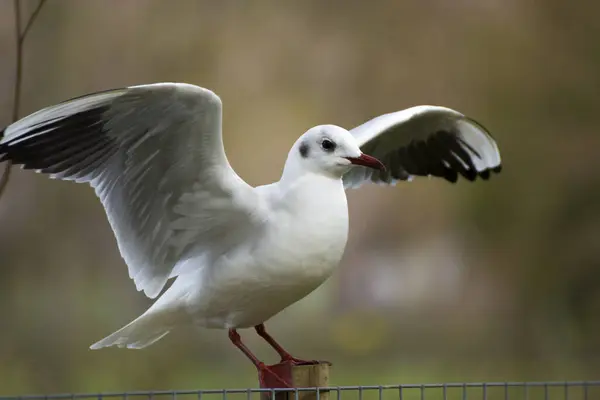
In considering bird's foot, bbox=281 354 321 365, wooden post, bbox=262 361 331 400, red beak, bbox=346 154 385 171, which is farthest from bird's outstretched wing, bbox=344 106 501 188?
wooden post, bbox=262 361 331 400

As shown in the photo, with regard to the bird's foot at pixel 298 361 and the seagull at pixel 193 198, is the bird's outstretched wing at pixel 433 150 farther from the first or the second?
the bird's foot at pixel 298 361

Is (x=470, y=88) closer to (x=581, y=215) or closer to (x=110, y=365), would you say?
(x=581, y=215)

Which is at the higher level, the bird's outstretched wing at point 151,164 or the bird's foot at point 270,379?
the bird's outstretched wing at point 151,164

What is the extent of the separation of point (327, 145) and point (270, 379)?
418 millimetres

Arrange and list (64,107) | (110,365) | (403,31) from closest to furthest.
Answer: (64,107) → (110,365) → (403,31)

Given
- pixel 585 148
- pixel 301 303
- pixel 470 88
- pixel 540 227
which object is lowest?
pixel 301 303

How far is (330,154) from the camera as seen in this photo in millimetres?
1600

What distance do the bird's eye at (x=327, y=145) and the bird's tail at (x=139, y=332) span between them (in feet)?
1.44

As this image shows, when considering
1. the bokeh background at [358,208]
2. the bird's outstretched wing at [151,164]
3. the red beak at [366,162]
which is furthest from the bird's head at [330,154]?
the bokeh background at [358,208]

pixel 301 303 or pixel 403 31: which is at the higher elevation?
pixel 403 31

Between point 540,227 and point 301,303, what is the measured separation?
925 mm

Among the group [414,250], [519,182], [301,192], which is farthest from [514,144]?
[301,192]

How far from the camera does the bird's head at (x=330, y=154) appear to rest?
5.24 ft

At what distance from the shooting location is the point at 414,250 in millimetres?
3123
